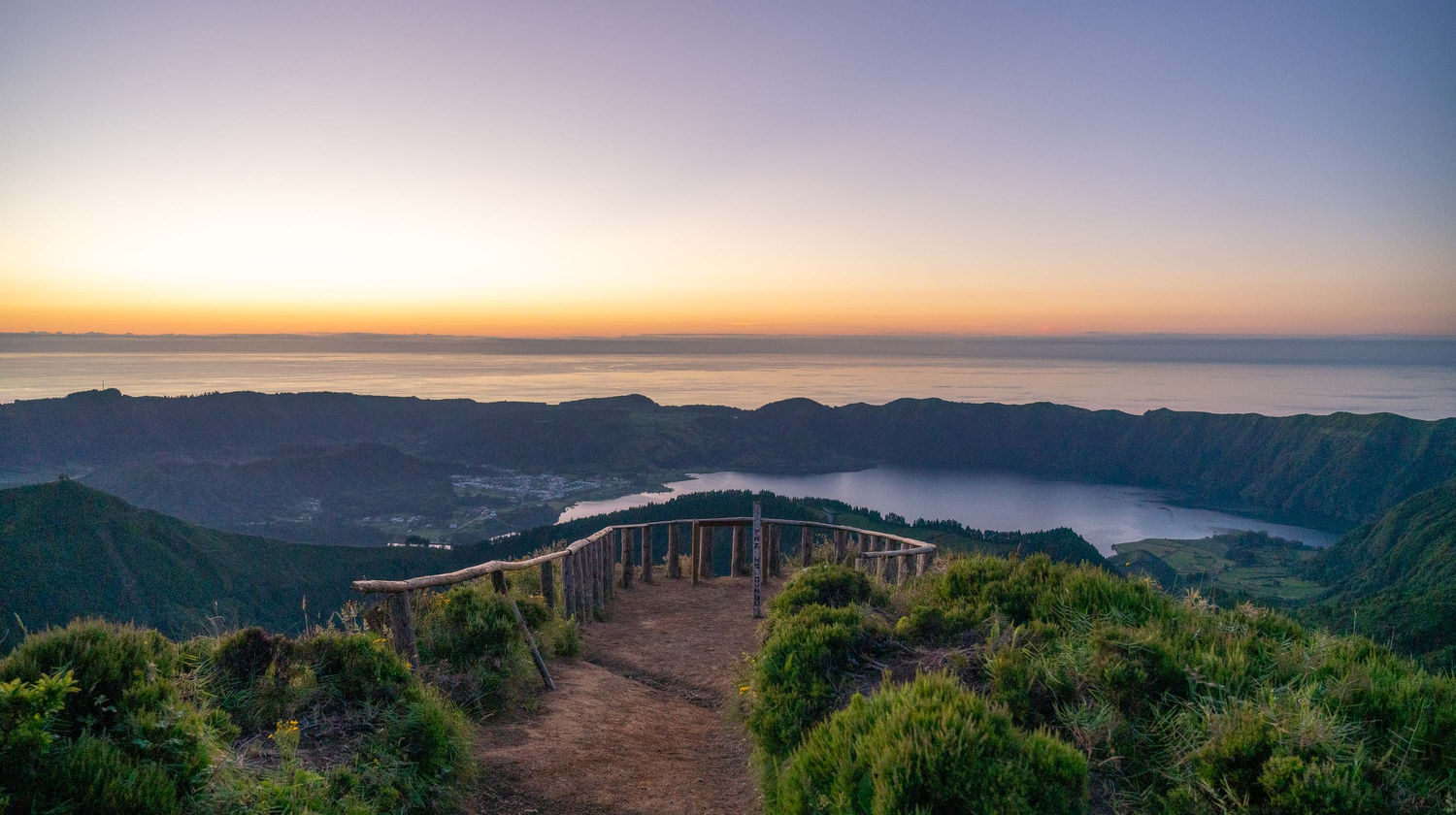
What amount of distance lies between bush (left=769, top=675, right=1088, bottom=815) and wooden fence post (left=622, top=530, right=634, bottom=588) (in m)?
7.86

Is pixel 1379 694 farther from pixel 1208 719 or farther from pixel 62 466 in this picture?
pixel 62 466

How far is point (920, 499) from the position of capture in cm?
9400

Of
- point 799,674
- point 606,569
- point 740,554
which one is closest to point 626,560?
point 606,569

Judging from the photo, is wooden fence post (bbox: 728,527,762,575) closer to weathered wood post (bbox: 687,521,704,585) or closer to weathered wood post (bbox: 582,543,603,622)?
weathered wood post (bbox: 687,521,704,585)

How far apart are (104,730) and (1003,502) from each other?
338 feet

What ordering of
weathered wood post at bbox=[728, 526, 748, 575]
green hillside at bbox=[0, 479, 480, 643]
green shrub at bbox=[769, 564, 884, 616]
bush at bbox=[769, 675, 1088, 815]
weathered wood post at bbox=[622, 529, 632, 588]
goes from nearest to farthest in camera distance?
bush at bbox=[769, 675, 1088, 815] < green shrub at bbox=[769, 564, 884, 616] < weathered wood post at bbox=[622, 529, 632, 588] < weathered wood post at bbox=[728, 526, 748, 575] < green hillside at bbox=[0, 479, 480, 643]

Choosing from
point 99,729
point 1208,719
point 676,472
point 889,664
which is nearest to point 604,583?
point 889,664

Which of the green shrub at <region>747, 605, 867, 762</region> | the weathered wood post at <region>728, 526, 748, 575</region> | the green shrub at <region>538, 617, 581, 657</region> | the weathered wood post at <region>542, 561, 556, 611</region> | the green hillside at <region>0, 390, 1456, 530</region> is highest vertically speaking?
the green shrub at <region>747, 605, 867, 762</region>

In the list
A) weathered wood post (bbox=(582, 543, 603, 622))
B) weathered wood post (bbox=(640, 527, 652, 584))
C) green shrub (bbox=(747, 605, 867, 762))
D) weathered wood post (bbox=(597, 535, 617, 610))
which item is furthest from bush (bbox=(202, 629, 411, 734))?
weathered wood post (bbox=(640, 527, 652, 584))

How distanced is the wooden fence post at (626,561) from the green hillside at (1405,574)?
62.2ft

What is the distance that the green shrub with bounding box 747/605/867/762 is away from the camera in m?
4.62

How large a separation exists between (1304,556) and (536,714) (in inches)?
3329

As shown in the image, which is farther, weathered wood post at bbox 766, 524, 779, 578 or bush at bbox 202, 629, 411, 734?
weathered wood post at bbox 766, 524, 779, 578

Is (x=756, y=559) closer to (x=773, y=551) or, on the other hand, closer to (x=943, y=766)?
(x=773, y=551)
